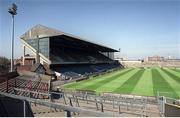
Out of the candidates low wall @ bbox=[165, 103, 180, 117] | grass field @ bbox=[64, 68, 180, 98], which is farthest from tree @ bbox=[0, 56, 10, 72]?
low wall @ bbox=[165, 103, 180, 117]

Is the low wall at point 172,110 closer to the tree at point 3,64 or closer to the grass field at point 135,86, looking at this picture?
the grass field at point 135,86

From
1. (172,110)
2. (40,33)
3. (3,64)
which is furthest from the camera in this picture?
(3,64)

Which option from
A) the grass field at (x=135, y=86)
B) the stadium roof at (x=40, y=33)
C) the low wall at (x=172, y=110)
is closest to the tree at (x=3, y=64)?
the stadium roof at (x=40, y=33)

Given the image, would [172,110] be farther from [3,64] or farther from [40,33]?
[3,64]

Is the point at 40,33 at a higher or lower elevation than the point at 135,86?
higher

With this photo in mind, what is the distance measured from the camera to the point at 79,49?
67.8 metres

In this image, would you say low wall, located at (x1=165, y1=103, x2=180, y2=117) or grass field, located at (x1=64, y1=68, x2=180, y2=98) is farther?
grass field, located at (x1=64, y1=68, x2=180, y2=98)

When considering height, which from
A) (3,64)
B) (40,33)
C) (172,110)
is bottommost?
(172,110)

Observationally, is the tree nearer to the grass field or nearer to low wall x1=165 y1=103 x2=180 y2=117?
the grass field

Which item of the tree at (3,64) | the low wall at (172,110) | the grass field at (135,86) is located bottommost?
the grass field at (135,86)

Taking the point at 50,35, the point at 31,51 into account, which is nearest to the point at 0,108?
the point at 50,35

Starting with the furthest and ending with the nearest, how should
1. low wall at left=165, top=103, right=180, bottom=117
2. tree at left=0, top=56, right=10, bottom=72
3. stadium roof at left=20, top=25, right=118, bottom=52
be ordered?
tree at left=0, top=56, right=10, bottom=72 < stadium roof at left=20, top=25, right=118, bottom=52 < low wall at left=165, top=103, right=180, bottom=117

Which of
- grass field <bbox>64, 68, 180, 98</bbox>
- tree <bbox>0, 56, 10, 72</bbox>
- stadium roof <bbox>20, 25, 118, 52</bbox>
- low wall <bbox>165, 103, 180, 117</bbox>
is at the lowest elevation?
grass field <bbox>64, 68, 180, 98</bbox>

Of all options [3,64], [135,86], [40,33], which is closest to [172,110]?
[135,86]
